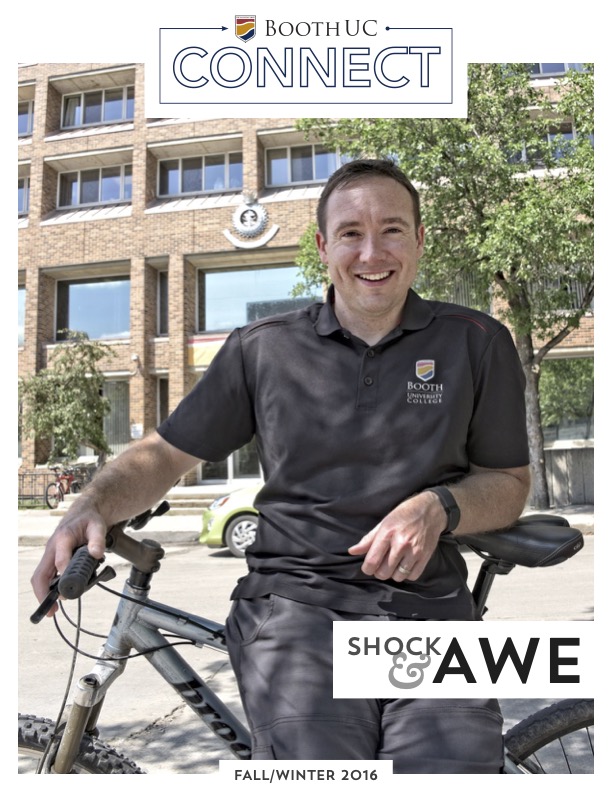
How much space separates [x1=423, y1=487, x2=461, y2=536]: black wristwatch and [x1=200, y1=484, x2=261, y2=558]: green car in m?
6.66

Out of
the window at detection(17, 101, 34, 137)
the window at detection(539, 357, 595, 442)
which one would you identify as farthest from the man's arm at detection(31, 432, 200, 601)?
the window at detection(539, 357, 595, 442)

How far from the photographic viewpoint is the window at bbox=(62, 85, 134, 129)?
2396mm

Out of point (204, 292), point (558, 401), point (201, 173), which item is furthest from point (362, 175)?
point (558, 401)

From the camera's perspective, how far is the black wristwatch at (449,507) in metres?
1.41

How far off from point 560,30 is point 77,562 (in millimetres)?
1669

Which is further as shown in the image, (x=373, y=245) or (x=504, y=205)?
(x=504, y=205)

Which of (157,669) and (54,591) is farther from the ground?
(54,591)

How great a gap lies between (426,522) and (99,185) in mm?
4436

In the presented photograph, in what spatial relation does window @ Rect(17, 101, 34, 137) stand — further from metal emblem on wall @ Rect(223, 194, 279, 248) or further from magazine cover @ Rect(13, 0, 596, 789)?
metal emblem on wall @ Rect(223, 194, 279, 248)

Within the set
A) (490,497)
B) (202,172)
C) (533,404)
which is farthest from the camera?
(202,172)

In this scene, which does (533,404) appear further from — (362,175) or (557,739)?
(362,175)

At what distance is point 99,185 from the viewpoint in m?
5.02

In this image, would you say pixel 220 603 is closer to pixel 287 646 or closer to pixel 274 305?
pixel 274 305

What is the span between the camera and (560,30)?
1.68 m
